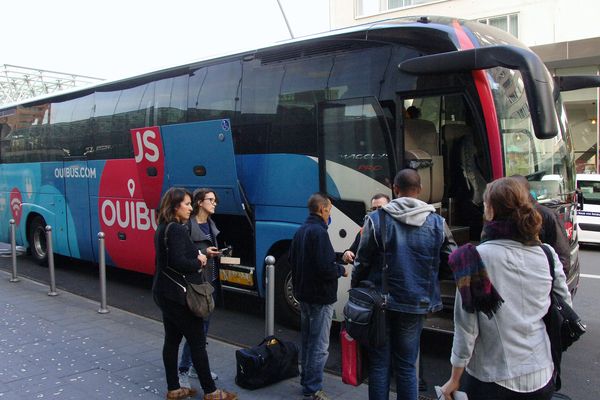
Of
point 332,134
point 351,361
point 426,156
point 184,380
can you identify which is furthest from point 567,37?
point 184,380

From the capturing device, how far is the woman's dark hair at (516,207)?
2.51 m

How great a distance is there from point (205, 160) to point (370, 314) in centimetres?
453

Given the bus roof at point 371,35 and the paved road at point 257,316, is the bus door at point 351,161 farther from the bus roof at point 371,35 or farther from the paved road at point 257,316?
the paved road at point 257,316

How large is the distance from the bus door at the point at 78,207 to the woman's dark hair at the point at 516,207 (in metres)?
9.03

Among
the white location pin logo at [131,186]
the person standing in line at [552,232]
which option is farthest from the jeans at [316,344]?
the white location pin logo at [131,186]

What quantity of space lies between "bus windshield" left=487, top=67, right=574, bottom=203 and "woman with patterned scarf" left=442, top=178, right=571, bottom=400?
2.92 meters

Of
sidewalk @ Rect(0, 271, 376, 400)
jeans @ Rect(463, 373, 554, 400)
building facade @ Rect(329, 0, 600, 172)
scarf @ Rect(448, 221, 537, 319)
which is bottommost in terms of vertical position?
sidewalk @ Rect(0, 271, 376, 400)

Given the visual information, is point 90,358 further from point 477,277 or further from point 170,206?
point 477,277

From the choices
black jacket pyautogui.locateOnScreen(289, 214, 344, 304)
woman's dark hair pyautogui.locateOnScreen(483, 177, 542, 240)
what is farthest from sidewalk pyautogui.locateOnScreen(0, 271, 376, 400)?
woman's dark hair pyautogui.locateOnScreen(483, 177, 542, 240)

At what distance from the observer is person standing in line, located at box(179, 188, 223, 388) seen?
4.85 m

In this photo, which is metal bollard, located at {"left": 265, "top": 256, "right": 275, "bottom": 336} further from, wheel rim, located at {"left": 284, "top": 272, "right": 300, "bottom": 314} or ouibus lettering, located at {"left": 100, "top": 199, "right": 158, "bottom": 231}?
ouibus lettering, located at {"left": 100, "top": 199, "right": 158, "bottom": 231}

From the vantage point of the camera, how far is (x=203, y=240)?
4.90 m

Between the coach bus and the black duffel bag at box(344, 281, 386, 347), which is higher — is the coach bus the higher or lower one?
the higher one

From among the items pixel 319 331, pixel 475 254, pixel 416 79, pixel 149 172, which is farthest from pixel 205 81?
pixel 475 254
